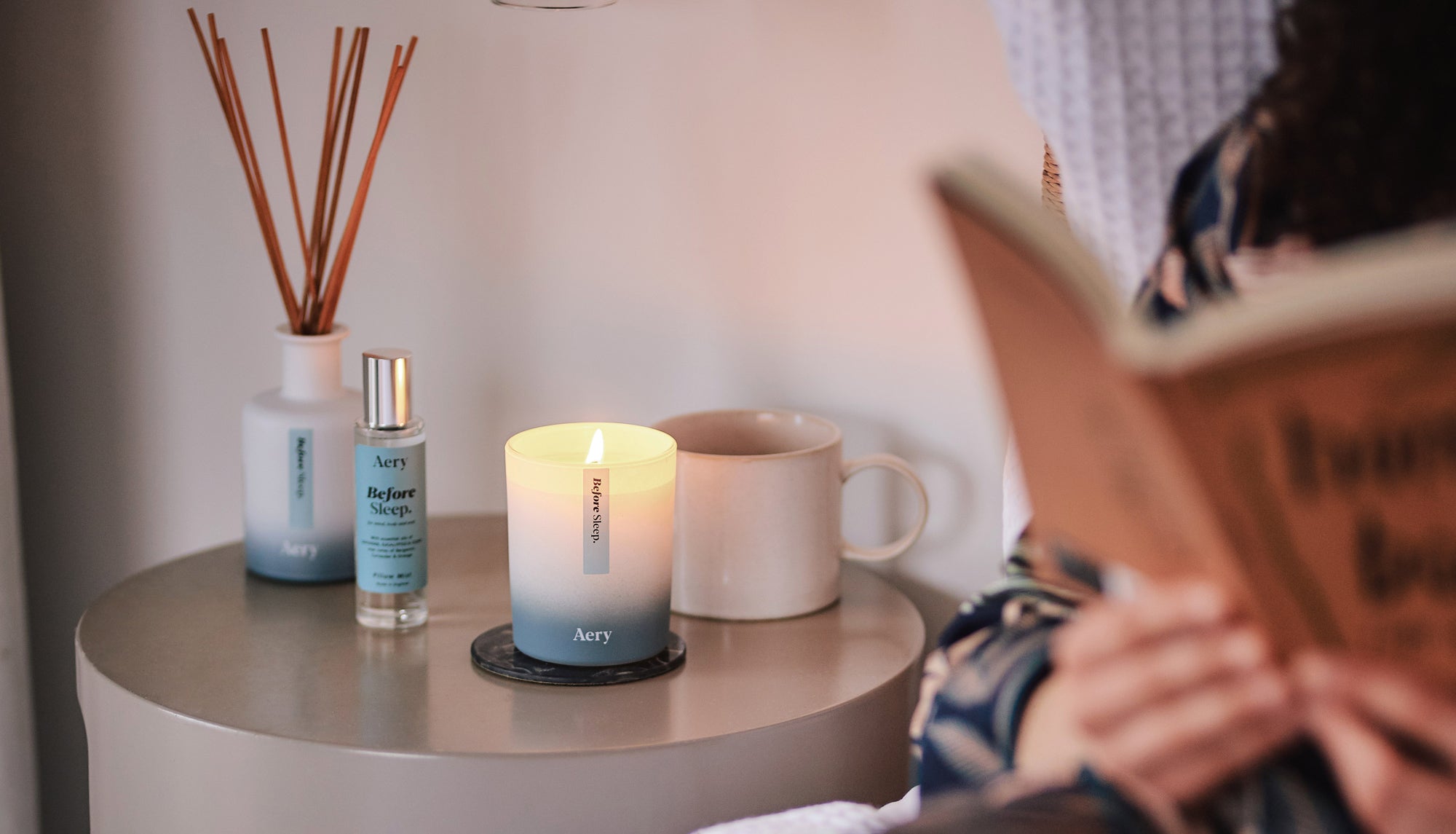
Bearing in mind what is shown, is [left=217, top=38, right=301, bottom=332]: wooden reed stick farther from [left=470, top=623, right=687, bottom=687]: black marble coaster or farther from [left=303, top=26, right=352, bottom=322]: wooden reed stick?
[left=470, top=623, right=687, bottom=687]: black marble coaster

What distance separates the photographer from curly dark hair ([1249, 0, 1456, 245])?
0.50m

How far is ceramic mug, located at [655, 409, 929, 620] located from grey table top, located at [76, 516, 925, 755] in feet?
0.05

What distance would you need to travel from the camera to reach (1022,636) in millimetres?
515

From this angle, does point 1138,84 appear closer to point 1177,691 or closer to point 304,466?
point 1177,691

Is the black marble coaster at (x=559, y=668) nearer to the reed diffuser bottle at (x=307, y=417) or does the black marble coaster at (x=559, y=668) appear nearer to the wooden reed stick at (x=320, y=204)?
the reed diffuser bottle at (x=307, y=417)

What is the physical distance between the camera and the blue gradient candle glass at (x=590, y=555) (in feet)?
2.32

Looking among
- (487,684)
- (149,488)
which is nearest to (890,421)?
(487,684)

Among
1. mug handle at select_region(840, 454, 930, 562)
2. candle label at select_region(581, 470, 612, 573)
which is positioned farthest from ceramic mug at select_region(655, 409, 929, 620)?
candle label at select_region(581, 470, 612, 573)

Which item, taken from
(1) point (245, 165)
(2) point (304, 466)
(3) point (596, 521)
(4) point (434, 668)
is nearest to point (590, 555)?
(3) point (596, 521)

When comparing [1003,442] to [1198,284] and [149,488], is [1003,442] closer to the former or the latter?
[1198,284]

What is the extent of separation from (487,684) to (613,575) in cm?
10

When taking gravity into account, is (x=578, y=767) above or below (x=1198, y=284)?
below

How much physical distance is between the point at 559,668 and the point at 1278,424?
19.0 inches

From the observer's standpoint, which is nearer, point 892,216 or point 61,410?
point 892,216
